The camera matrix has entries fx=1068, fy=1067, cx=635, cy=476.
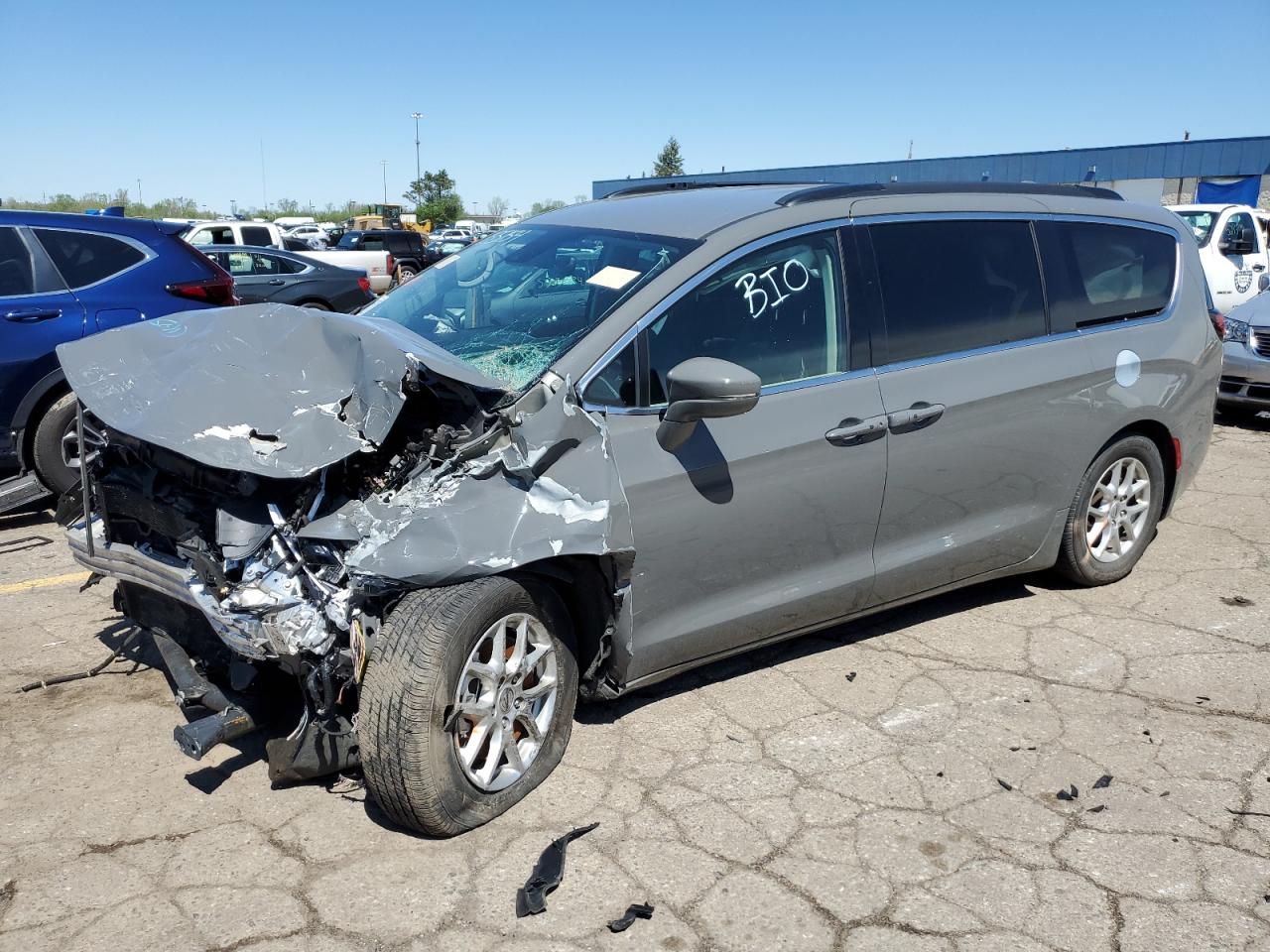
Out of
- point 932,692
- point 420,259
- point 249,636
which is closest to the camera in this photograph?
point 249,636

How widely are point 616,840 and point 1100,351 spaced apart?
315 cm

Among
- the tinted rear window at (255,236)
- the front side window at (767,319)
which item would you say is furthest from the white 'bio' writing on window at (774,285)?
the tinted rear window at (255,236)

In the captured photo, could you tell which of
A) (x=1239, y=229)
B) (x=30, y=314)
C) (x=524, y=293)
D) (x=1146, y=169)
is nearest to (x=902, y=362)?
(x=524, y=293)

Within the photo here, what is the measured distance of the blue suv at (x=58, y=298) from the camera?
623 centimetres

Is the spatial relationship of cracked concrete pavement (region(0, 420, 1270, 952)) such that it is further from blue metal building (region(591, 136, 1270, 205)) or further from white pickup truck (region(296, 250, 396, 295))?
blue metal building (region(591, 136, 1270, 205))

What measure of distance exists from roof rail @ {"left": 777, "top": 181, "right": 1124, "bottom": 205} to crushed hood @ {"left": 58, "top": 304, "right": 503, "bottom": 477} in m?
1.54

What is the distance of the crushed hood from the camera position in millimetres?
3082

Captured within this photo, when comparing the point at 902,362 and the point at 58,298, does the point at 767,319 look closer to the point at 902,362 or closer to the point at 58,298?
the point at 902,362

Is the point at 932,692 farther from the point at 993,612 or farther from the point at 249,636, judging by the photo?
the point at 249,636

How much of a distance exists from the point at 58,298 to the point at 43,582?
205 cm

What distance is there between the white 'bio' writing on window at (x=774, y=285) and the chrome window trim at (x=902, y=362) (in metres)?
0.09

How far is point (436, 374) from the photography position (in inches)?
130

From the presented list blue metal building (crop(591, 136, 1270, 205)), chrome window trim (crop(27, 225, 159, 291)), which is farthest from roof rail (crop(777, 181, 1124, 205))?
blue metal building (crop(591, 136, 1270, 205))

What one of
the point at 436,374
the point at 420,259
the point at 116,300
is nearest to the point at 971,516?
the point at 436,374
